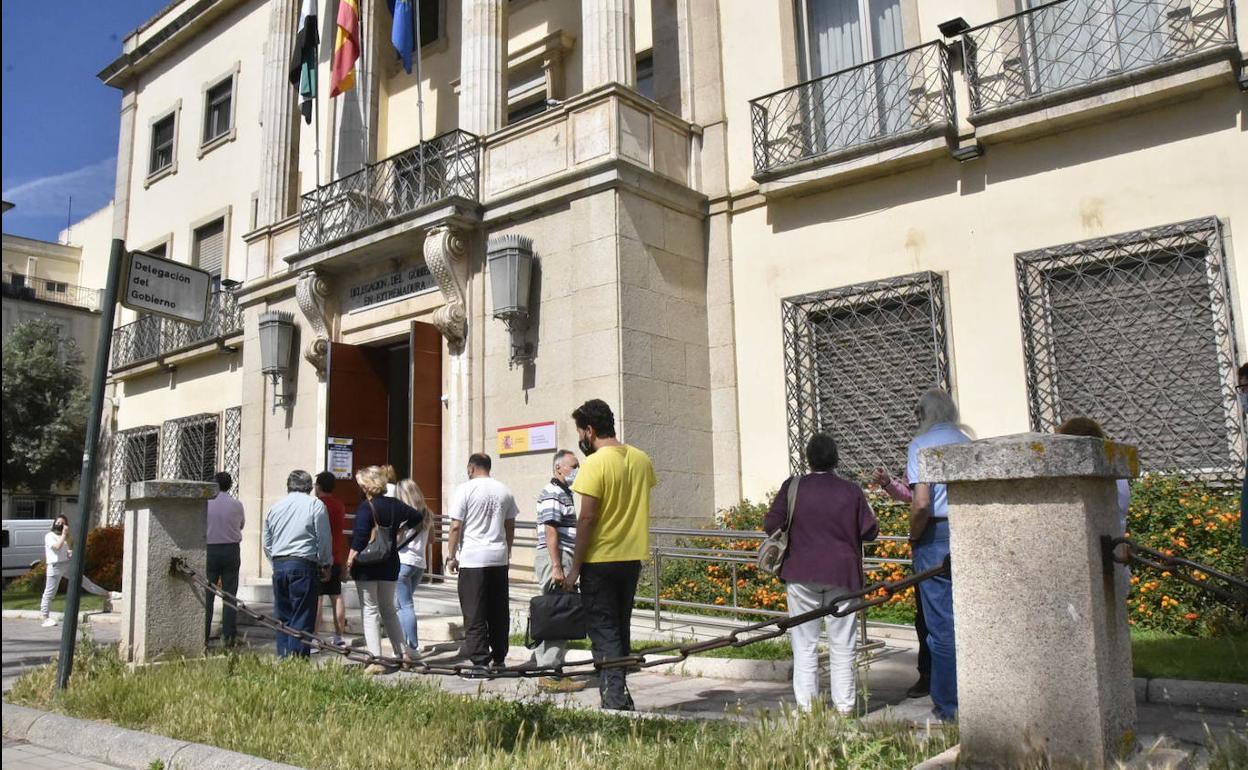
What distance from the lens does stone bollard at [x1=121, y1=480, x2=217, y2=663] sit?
7125 mm

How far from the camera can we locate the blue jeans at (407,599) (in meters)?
8.15

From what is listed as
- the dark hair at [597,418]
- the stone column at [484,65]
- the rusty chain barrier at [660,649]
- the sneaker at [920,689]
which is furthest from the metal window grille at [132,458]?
the sneaker at [920,689]

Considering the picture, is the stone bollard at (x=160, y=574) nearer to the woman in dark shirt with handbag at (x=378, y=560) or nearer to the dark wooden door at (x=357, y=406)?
the woman in dark shirt with handbag at (x=378, y=560)

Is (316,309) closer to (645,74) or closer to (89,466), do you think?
(645,74)

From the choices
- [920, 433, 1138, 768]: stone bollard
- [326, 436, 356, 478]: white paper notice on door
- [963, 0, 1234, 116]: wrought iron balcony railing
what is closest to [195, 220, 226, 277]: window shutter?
[326, 436, 356, 478]: white paper notice on door

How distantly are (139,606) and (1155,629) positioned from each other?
25.3ft

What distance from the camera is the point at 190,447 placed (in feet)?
64.5

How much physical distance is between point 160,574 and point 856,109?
8.81m

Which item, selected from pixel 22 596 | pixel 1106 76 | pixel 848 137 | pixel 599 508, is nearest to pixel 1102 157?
pixel 1106 76

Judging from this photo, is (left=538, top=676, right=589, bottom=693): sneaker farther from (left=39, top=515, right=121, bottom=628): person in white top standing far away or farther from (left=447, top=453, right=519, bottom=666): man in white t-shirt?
(left=39, top=515, right=121, bottom=628): person in white top standing far away

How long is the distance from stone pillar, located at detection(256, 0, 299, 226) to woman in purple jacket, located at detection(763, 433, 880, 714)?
515 inches

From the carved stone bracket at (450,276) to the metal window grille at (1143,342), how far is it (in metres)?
6.59

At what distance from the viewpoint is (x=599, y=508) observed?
5.80 metres

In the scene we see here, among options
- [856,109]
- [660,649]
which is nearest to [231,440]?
[856,109]
